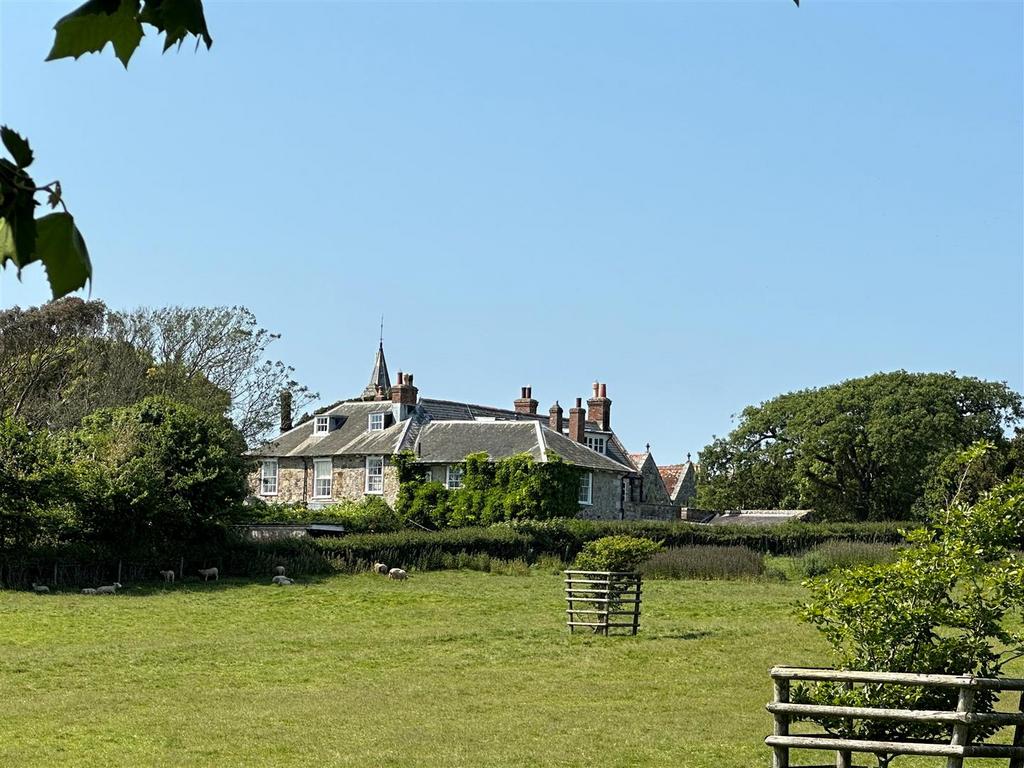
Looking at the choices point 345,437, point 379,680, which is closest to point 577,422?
point 345,437

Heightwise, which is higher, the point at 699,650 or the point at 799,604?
the point at 799,604

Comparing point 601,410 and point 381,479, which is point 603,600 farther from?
point 601,410

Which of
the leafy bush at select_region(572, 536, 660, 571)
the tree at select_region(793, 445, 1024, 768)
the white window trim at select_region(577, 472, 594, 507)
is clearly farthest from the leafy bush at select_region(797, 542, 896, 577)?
the tree at select_region(793, 445, 1024, 768)

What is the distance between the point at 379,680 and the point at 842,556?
2656cm

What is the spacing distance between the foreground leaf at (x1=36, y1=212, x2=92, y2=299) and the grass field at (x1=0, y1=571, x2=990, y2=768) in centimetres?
1123

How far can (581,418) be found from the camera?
6228cm

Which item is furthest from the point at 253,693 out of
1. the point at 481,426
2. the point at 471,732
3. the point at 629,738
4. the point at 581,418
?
the point at 581,418

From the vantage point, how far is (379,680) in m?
19.4

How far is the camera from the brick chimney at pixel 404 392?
2377 inches

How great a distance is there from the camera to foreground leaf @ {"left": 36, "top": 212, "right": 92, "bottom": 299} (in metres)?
1.87

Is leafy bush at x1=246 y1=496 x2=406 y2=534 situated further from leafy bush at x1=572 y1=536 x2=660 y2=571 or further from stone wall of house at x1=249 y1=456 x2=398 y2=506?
leafy bush at x1=572 y1=536 x2=660 y2=571

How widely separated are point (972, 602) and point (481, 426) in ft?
159

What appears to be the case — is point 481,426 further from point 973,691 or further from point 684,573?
point 973,691

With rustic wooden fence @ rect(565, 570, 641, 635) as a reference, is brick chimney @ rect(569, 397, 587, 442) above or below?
above
